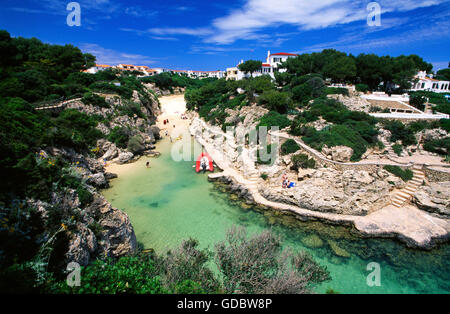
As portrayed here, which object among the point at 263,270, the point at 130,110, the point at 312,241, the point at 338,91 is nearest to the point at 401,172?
the point at 312,241

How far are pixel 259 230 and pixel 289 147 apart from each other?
8.49 meters

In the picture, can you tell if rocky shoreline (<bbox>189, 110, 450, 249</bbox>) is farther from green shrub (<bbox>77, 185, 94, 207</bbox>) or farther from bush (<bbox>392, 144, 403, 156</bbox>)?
green shrub (<bbox>77, 185, 94, 207</bbox>)

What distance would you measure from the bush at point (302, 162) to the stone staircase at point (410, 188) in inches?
208

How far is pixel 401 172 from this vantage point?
45.1ft

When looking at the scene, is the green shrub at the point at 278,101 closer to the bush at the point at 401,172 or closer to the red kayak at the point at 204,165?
the red kayak at the point at 204,165

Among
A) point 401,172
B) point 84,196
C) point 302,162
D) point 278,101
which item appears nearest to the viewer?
point 84,196

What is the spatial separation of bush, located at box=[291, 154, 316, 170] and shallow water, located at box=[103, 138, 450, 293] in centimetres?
468

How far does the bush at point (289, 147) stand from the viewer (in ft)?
55.8

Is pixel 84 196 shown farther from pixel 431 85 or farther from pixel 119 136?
pixel 431 85

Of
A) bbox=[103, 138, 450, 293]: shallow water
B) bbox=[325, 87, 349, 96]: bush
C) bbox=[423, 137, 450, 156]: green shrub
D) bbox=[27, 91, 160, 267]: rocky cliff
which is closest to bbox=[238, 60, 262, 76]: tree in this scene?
bbox=[325, 87, 349, 96]: bush

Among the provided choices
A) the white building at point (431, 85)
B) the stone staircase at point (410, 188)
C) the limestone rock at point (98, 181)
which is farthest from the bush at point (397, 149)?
the white building at point (431, 85)

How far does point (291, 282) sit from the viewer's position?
6.04 metres

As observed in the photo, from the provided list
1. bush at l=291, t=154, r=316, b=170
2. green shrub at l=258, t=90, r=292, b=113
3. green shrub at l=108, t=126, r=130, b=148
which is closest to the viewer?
bush at l=291, t=154, r=316, b=170

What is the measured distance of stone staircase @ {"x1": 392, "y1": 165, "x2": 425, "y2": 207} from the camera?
12.6 metres
